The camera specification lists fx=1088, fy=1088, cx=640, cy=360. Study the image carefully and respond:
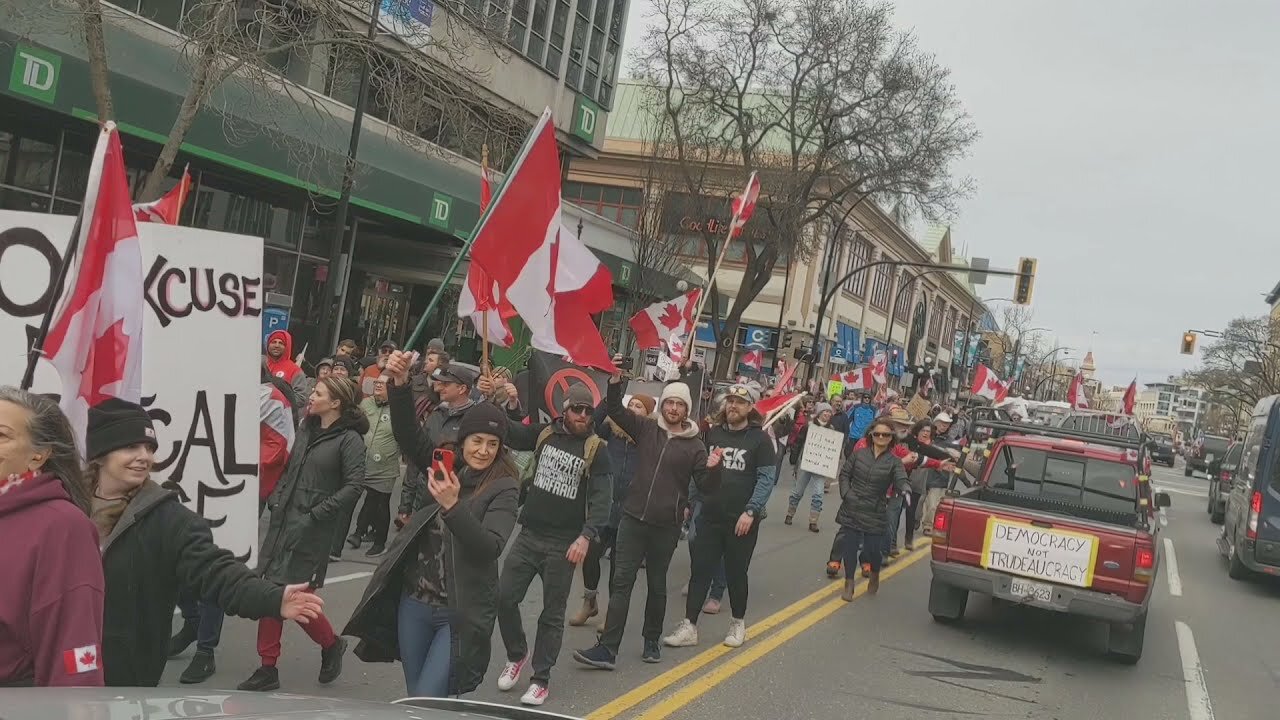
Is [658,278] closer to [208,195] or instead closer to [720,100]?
[720,100]

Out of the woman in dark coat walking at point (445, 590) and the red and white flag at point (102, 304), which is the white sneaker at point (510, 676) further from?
the red and white flag at point (102, 304)

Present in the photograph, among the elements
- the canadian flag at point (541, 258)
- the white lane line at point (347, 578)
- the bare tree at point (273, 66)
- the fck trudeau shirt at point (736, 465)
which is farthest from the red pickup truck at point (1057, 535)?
the bare tree at point (273, 66)

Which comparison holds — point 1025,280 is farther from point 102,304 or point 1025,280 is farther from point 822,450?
point 102,304

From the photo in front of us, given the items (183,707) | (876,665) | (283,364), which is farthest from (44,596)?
(283,364)

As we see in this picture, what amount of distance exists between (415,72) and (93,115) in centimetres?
449

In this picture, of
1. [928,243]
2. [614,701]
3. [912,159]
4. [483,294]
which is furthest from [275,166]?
[928,243]

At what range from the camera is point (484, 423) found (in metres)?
4.86

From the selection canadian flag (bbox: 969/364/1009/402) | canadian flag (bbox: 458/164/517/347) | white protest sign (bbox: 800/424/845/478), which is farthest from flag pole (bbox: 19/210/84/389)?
canadian flag (bbox: 969/364/1009/402)

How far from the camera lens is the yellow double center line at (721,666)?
6230 mm

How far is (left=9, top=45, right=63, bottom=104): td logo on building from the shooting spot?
13164 millimetres

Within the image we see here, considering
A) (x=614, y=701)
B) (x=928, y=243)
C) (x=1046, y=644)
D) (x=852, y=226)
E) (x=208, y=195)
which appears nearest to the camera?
(x=614, y=701)

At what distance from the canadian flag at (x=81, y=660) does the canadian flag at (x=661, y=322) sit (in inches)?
446

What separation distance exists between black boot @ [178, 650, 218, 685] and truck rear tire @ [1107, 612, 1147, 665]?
6695mm

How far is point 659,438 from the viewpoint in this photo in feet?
23.6
